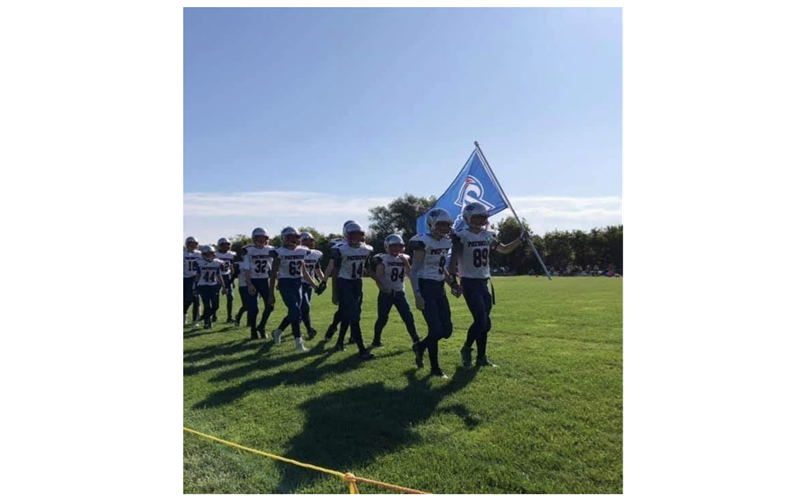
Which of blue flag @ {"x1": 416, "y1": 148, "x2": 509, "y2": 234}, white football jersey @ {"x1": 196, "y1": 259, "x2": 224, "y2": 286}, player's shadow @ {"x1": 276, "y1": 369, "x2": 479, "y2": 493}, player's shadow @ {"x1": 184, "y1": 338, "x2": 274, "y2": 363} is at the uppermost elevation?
blue flag @ {"x1": 416, "y1": 148, "x2": 509, "y2": 234}

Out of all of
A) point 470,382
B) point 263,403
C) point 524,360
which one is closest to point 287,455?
point 263,403

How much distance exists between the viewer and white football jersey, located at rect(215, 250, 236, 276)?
48.9 ft

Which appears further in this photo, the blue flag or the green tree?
the green tree

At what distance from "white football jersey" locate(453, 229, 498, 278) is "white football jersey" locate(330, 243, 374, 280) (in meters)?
2.14

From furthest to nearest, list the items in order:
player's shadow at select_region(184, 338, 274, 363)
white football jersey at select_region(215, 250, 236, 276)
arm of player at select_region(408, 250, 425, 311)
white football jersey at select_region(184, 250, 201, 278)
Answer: white football jersey at select_region(215, 250, 236, 276) → white football jersey at select_region(184, 250, 201, 278) → player's shadow at select_region(184, 338, 274, 363) → arm of player at select_region(408, 250, 425, 311)

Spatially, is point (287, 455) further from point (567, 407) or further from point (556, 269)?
point (556, 269)

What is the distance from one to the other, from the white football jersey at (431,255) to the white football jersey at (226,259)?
922 centimetres

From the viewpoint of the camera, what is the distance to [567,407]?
5570mm

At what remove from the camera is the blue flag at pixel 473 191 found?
10359 mm

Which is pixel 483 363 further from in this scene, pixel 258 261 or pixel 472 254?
pixel 258 261

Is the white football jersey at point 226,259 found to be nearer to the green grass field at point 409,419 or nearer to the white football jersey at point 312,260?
the white football jersey at point 312,260

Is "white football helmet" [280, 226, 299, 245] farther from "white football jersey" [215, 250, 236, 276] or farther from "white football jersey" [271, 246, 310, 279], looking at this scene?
"white football jersey" [215, 250, 236, 276]

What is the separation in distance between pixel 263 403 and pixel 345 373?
5.58 ft

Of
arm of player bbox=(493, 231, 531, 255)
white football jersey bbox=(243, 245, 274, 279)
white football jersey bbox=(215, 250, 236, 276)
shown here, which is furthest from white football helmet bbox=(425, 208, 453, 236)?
white football jersey bbox=(215, 250, 236, 276)
